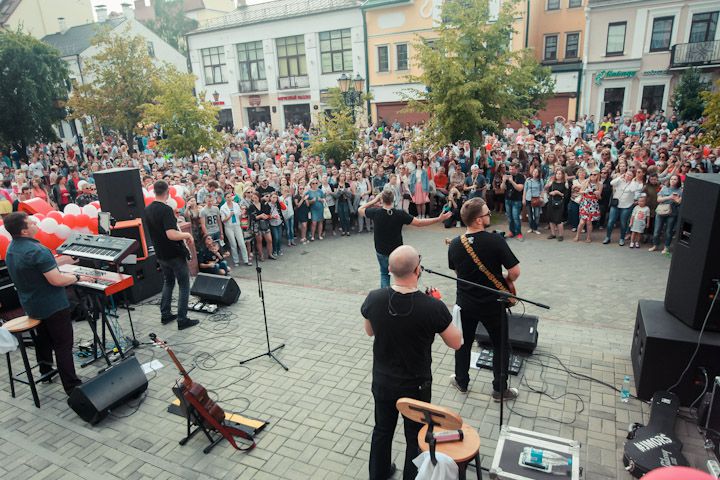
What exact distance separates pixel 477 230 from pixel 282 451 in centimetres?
293

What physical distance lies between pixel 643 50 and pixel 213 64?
30167mm

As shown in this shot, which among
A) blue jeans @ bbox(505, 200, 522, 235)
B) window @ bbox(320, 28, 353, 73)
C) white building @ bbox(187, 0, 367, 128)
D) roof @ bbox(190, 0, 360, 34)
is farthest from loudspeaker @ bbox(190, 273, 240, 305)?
roof @ bbox(190, 0, 360, 34)

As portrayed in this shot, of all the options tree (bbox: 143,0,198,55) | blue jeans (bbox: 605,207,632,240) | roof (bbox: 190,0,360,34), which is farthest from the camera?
tree (bbox: 143,0,198,55)

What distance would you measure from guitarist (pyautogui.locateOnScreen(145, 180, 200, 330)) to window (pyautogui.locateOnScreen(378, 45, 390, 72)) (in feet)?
89.4

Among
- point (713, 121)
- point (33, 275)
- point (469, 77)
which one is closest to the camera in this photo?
point (33, 275)

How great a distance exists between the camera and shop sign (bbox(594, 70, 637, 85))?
87.0ft

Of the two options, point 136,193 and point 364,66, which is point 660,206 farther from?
point 364,66

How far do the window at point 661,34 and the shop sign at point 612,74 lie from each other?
60.8 inches

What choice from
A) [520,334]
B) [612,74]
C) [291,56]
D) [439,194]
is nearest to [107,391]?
[520,334]

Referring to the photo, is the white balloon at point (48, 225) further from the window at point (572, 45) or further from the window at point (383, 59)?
the window at point (572, 45)

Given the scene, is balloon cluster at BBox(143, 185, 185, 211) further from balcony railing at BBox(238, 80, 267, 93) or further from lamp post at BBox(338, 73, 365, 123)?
balcony railing at BBox(238, 80, 267, 93)

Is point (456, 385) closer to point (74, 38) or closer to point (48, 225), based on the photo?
point (48, 225)

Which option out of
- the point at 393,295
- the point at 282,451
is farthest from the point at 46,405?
the point at 393,295

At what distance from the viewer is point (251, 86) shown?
36.0m
